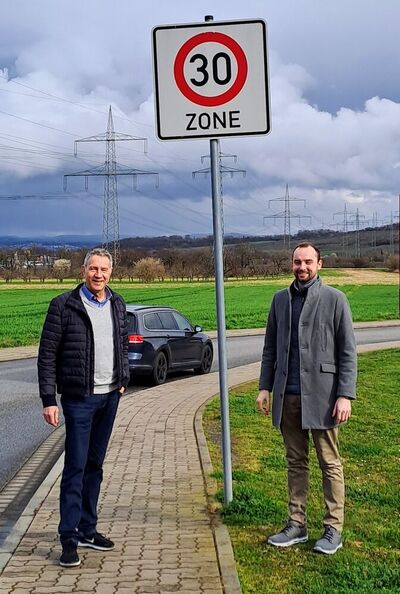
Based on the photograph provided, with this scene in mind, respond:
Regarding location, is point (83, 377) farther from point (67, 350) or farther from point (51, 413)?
point (51, 413)

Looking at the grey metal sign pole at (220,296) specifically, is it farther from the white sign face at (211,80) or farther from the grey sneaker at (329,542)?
the grey sneaker at (329,542)

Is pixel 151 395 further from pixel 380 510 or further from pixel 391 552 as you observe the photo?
pixel 391 552

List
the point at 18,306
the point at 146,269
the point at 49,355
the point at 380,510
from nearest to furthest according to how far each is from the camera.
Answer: the point at 49,355 < the point at 380,510 < the point at 18,306 < the point at 146,269

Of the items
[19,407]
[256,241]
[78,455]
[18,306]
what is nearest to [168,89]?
[78,455]

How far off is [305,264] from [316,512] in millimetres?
2145

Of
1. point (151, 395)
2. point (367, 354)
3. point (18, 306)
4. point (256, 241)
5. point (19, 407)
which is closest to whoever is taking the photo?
point (19, 407)

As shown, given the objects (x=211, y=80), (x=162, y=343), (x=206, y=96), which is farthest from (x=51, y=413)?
(x=162, y=343)

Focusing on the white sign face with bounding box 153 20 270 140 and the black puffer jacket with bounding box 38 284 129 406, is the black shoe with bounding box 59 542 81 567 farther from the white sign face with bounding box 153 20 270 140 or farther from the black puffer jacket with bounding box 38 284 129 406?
the white sign face with bounding box 153 20 270 140

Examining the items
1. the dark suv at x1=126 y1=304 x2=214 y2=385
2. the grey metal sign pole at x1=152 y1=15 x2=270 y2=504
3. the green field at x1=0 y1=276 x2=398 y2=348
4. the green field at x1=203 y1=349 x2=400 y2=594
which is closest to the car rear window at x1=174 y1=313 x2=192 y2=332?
the dark suv at x1=126 y1=304 x2=214 y2=385

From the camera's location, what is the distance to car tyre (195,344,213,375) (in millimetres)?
19750

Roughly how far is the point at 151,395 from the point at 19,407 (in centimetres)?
228

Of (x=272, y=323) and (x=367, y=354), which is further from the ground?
(x=272, y=323)

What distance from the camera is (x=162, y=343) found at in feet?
58.3

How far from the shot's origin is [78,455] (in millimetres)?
5590
